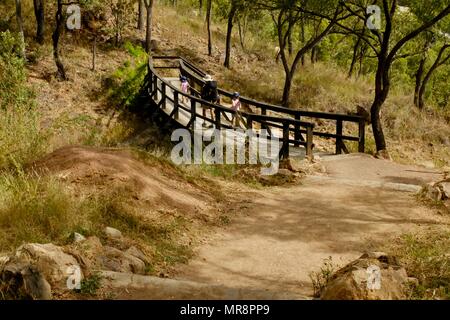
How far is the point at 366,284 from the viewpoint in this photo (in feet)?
15.7

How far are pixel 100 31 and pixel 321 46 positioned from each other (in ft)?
69.9

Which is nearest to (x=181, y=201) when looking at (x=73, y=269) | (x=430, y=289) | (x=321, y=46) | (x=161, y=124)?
(x=73, y=269)

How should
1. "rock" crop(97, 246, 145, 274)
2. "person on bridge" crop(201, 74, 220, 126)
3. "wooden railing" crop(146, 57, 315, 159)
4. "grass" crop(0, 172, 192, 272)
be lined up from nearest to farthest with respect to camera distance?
"rock" crop(97, 246, 145, 274) < "grass" crop(0, 172, 192, 272) < "wooden railing" crop(146, 57, 315, 159) < "person on bridge" crop(201, 74, 220, 126)

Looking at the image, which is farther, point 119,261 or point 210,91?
point 210,91

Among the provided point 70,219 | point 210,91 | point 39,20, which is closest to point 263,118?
point 210,91

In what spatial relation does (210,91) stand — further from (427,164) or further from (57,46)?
(57,46)

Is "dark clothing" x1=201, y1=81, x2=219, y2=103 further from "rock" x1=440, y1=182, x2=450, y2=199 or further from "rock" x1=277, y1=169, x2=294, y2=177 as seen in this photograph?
Answer: "rock" x1=440, y1=182, x2=450, y2=199

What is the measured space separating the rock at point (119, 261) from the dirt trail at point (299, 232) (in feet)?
1.90

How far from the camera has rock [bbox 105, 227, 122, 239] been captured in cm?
651

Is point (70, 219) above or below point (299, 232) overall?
above

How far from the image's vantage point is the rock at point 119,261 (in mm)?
5637

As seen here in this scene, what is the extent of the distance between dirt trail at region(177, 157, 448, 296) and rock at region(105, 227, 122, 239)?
36.3 inches

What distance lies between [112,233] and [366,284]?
3.21m

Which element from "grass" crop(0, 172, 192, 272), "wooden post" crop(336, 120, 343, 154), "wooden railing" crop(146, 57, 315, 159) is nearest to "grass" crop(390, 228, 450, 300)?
"grass" crop(0, 172, 192, 272)
